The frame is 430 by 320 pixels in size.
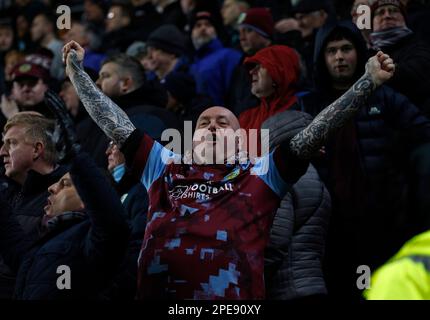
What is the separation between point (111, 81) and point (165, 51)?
4.64 feet

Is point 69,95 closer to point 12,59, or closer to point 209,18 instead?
point 209,18

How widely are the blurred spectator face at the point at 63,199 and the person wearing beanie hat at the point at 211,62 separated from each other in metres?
3.09

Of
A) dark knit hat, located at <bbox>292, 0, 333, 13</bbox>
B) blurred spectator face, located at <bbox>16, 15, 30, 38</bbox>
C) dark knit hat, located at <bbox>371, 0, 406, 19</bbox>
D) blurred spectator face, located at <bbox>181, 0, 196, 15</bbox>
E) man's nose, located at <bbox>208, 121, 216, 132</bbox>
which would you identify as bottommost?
man's nose, located at <bbox>208, 121, 216, 132</bbox>

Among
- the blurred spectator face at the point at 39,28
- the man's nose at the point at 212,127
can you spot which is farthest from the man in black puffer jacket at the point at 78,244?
the blurred spectator face at the point at 39,28

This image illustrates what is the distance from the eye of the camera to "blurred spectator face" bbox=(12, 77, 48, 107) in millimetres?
8695

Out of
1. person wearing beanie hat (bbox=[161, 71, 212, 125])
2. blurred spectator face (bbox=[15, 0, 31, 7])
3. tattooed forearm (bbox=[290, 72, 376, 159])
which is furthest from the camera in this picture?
blurred spectator face (bbox=[15, 0, 31, 7])

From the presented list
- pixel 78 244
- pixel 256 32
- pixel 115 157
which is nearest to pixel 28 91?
pixel 256 32

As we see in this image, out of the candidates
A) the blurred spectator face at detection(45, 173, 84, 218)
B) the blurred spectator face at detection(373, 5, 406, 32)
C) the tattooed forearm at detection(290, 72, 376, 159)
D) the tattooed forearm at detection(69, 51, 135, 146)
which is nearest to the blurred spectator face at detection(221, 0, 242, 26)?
the blurred spectator face at detection(373, 5, 406, 32)

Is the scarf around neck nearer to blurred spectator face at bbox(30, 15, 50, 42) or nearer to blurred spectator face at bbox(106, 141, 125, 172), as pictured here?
blurred spectator face at bbox(106, 141, 125, 172)

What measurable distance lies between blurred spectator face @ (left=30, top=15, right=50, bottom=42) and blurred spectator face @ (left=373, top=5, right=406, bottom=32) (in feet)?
19.6

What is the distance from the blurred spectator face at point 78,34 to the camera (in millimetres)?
10664

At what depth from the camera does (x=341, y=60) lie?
649cm

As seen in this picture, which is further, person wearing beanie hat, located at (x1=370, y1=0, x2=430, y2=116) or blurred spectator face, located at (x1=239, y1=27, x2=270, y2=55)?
blurred spectator face, located at (x1=239, y1=27, x2=270, y2=55)
